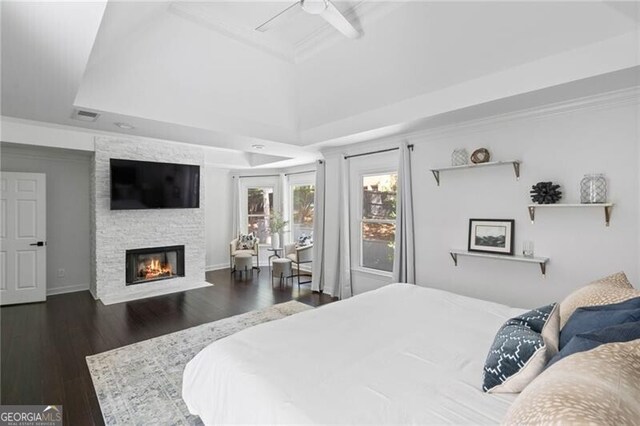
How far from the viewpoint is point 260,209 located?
25.9 feet

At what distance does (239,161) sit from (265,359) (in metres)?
6.20

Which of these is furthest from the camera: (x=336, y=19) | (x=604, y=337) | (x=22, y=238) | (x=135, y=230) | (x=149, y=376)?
(x=135, y=230)

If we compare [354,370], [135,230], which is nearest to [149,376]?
[354,370]

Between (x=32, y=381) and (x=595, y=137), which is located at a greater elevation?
(x=595, y=137)

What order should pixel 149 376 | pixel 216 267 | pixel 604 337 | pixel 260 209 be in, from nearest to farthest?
pixel 604 337 < pixel 149 376 < pixel 216 267 < pixel 260 209

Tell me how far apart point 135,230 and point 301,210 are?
3545 millimetres

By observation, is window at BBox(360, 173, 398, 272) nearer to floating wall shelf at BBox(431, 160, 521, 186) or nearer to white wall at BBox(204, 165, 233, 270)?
floating wall shelf at BBox(431, 160, 521, 186)

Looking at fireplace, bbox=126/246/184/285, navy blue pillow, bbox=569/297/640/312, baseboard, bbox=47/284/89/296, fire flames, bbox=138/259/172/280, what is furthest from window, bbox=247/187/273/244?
navy blue pillow, bbox=569/297/640/312

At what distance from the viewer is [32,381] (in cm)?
256

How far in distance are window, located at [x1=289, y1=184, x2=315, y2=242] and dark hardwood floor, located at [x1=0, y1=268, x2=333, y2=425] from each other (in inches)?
66.3

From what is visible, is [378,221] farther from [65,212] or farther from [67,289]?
[67,289]

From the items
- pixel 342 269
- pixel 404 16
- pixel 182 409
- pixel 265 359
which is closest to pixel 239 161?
pixel 342 269

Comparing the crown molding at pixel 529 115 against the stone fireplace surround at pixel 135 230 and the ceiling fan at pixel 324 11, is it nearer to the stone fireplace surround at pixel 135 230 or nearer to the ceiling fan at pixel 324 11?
the ceiling fan at pixel 324 11

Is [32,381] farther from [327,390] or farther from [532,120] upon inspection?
[532,120]
